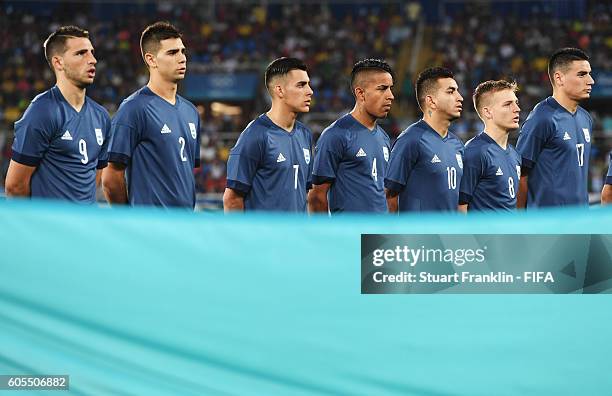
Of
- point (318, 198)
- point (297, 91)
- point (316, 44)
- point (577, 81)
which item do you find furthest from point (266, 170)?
point (316, 44)

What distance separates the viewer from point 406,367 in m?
3.13

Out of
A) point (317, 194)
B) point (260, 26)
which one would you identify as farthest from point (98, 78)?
point (317, 194)

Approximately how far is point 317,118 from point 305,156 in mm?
14943

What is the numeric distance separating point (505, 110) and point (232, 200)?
2087mm

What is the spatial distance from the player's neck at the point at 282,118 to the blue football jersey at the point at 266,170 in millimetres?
76

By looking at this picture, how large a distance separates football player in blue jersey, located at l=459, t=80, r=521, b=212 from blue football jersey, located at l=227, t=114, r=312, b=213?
122 cm

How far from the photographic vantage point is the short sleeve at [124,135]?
5184mm

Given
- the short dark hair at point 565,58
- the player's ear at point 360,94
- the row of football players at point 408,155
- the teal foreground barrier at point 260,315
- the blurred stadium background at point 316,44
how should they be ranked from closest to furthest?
the teal foreground barrier at point 260,315 < the row of football players at point 408,155 < the player's ear at point 360,94 < the short dark hair at point 565,58 < the blurred stadium background at point 316,44

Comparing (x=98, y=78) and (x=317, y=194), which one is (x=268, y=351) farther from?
(x=98, y=78)

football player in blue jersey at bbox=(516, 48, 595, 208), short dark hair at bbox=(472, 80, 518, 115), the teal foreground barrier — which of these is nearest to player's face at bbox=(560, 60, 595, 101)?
football player in blue jersey at bbox=(516, 48, 595, 208)

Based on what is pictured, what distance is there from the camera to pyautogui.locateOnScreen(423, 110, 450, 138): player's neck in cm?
612

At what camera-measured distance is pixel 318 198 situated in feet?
19.5

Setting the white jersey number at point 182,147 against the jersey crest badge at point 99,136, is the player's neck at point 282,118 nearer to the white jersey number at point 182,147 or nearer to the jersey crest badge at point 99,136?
the white jersey number at point 182,147

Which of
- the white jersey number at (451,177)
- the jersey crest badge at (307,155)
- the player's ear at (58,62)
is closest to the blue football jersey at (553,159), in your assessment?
the white jersey number at (451,177)
